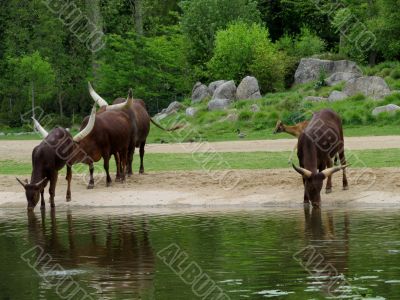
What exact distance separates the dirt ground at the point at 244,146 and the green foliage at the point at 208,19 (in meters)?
18.6

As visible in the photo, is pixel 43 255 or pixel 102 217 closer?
pixel 43 255

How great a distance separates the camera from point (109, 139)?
2381cm

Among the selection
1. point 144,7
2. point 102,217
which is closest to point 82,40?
point 144,7

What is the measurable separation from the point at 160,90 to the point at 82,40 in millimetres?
14351

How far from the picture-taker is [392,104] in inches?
1486

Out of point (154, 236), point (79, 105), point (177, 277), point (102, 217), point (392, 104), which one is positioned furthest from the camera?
point (79, 105)

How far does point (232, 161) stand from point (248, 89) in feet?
59.1

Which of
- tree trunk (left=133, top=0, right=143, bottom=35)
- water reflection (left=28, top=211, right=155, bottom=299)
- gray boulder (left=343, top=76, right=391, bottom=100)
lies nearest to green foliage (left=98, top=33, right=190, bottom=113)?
tree trunk (left=133, top=0, right=143, bottom=35)

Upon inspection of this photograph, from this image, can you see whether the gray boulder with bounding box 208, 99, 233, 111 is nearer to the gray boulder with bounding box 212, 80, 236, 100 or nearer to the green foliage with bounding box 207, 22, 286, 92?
the gray boulder with bounding box 212, 80, 236, 100

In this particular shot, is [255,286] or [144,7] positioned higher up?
[144,7]

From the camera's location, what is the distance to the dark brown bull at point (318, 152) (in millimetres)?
19375

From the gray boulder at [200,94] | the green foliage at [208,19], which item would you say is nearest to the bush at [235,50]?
the gray boulder at [200,94]

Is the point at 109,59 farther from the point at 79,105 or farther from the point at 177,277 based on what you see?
the point at 177,277

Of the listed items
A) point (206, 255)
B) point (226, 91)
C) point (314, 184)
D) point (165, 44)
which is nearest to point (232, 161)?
point (314, 184)
